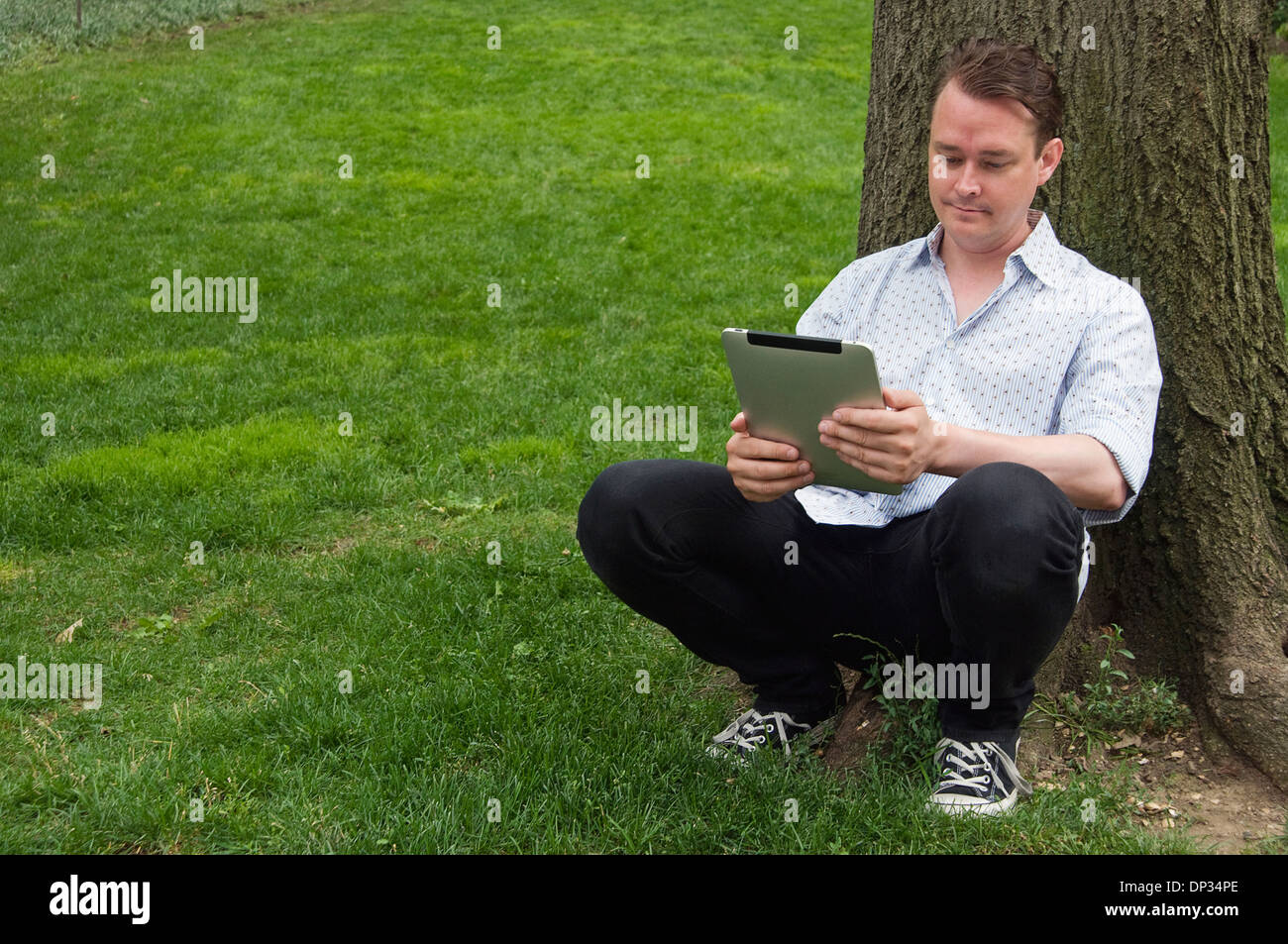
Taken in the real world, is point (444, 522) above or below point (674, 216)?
below

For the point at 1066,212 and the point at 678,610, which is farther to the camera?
the point at 1066,212

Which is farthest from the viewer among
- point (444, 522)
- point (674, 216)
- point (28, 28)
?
point (28, 28)

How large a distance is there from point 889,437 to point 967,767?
0.82 m

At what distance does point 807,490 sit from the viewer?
298cm

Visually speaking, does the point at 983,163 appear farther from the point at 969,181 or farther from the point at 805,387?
the point at 805,387

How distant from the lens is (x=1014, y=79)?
267cm

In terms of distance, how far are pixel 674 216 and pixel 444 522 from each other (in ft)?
20.1

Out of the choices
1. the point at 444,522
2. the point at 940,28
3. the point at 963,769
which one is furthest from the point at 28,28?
the point at 963,769

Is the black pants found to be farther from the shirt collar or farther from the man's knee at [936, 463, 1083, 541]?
the shirt collar

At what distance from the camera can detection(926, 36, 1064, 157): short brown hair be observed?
2666mm

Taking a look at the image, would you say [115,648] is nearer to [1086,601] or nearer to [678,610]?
[678,610]

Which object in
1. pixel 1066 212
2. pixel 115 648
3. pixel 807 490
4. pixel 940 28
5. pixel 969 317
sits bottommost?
pixel 115 648
